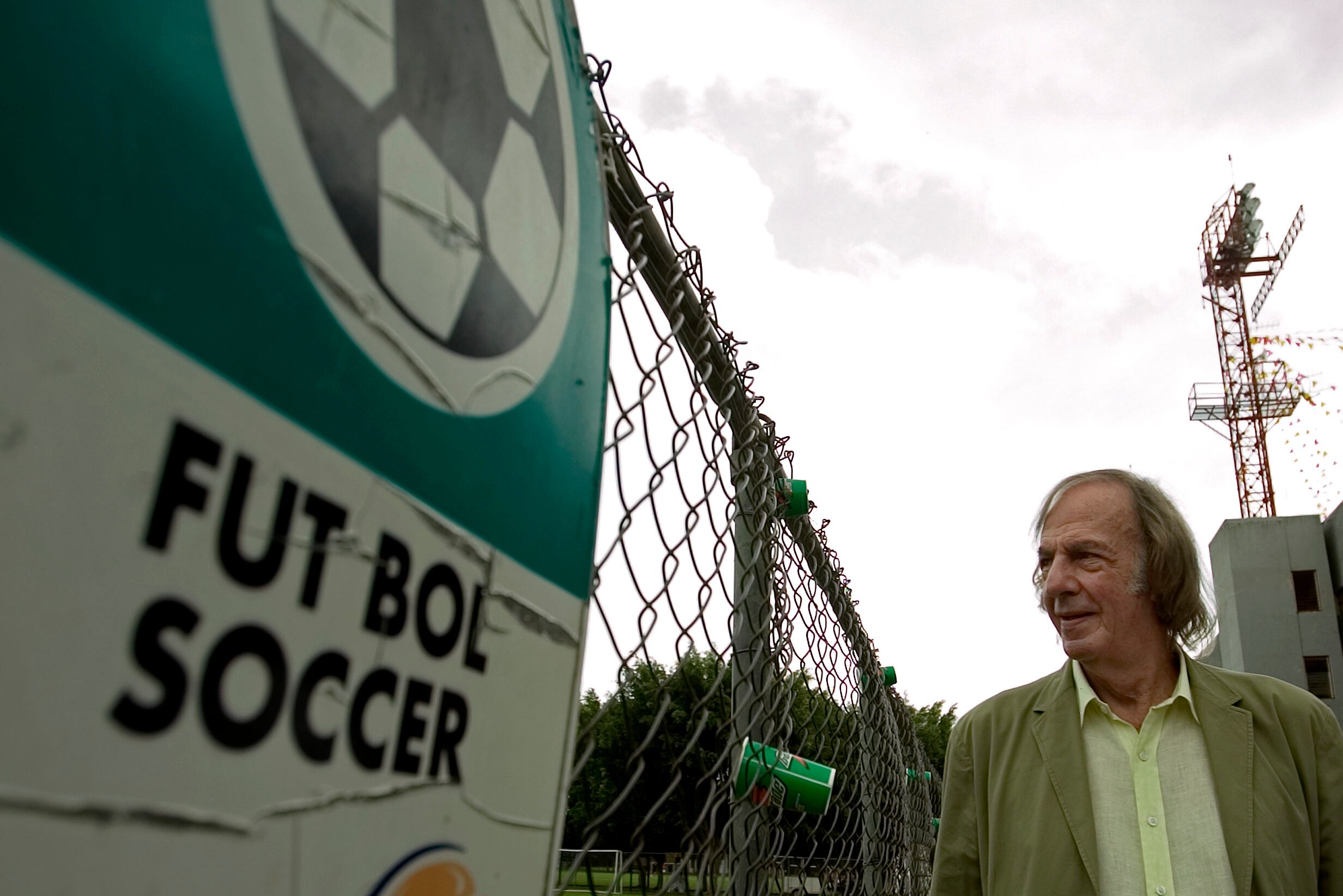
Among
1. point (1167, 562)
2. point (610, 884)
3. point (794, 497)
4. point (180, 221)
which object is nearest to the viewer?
point (180, 221)

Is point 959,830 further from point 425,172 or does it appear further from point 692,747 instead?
point 425,172

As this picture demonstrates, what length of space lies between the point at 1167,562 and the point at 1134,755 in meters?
0.53

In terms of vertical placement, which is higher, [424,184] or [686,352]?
[686,352]

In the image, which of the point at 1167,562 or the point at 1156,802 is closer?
the point at 1156,802

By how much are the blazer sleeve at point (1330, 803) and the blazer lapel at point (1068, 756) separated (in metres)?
0.47

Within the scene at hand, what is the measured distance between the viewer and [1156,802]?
1.98 meters

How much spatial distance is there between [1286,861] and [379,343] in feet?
6.83

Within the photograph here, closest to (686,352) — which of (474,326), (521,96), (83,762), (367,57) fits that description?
(521,96)

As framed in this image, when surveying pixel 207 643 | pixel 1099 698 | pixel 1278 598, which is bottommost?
pixel 207 643

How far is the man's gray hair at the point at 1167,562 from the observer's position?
2.31 m

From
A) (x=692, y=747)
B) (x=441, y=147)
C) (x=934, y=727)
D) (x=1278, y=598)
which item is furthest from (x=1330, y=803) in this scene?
(x=934, y=727)

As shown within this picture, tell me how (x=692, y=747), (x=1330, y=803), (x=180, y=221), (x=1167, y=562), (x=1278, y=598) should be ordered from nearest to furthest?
(x=180, y=221) < (x=692, y=747) < (x=1330, y=803) < (x=1167, y=562) < (x=1278, y=598)

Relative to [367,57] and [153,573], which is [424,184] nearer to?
[367,57]

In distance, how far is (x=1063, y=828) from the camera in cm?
196
